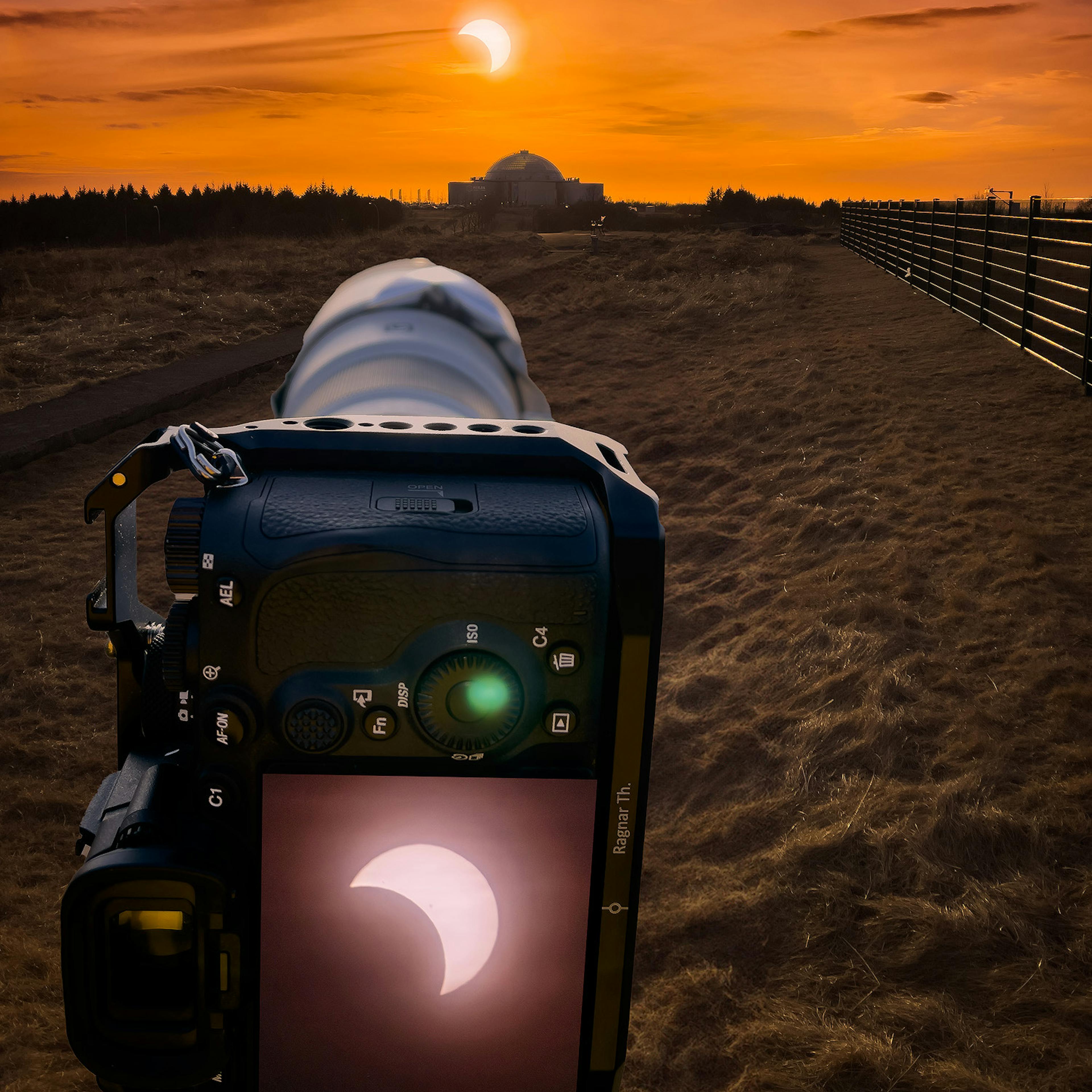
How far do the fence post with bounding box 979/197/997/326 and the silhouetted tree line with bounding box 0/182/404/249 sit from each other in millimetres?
40427

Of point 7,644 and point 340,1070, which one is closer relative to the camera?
point 340,1070

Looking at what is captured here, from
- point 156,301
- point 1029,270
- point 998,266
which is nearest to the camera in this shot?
point 1029,270

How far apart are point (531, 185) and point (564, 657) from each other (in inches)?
3451

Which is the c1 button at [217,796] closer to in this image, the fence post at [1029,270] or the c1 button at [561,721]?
the c1 button at [561,721]

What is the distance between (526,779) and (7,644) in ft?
19.1

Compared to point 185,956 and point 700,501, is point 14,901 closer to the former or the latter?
point 185,956

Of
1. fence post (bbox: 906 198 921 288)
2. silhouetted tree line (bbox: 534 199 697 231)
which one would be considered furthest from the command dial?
→ silhouetted tree line (bbox: 534 199 697 231)

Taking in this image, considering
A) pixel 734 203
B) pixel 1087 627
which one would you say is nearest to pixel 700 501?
pixel 1087 627

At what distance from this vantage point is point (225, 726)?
57.5 inches

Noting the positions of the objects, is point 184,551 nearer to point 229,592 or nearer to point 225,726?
point 229,592

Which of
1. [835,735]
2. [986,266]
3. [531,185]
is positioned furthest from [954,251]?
[531,185]

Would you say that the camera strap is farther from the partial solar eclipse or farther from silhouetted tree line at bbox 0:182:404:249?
silhouetted tree line at bbox 0:182:404:249

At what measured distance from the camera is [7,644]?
632cm

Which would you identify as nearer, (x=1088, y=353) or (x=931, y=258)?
(x=1088, y=353)
